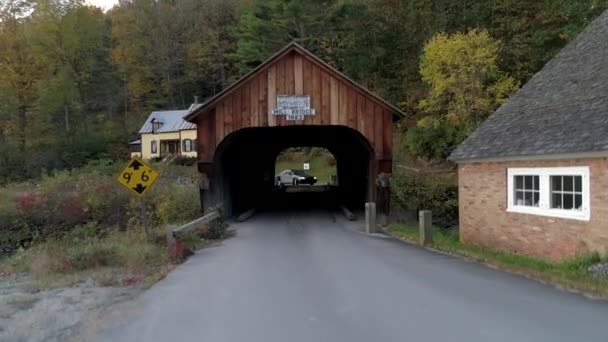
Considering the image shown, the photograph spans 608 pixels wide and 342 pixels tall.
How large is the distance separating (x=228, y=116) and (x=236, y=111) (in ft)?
1.12

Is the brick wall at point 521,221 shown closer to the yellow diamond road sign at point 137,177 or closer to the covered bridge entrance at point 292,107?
the covered bridge entrance at point 292,107

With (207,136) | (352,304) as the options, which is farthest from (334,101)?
(352,304)

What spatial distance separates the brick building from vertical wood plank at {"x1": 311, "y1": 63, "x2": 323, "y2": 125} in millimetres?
5789

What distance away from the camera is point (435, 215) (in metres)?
24.8

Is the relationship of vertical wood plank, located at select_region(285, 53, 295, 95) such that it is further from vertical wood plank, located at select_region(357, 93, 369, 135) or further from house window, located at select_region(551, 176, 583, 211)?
house window, located at select_region(551, 176, 583, 211)

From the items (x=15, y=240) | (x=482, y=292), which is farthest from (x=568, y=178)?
(x=15, y=240)

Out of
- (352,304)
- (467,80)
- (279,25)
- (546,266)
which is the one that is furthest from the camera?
(279,25)

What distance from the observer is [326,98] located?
21844 millimetres

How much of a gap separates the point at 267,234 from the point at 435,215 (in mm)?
8778

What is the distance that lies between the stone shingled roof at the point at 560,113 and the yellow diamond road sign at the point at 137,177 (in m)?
8.68

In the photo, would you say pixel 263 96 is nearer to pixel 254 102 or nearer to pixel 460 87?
pixel 254 102

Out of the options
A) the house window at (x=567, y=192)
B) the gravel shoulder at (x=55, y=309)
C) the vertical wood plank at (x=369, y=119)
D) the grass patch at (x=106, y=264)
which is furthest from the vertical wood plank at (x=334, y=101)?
the gravel shoulder at (x=55, y=309)

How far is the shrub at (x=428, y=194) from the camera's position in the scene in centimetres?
2350

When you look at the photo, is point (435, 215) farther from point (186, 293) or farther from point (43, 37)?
point (43, 37)
